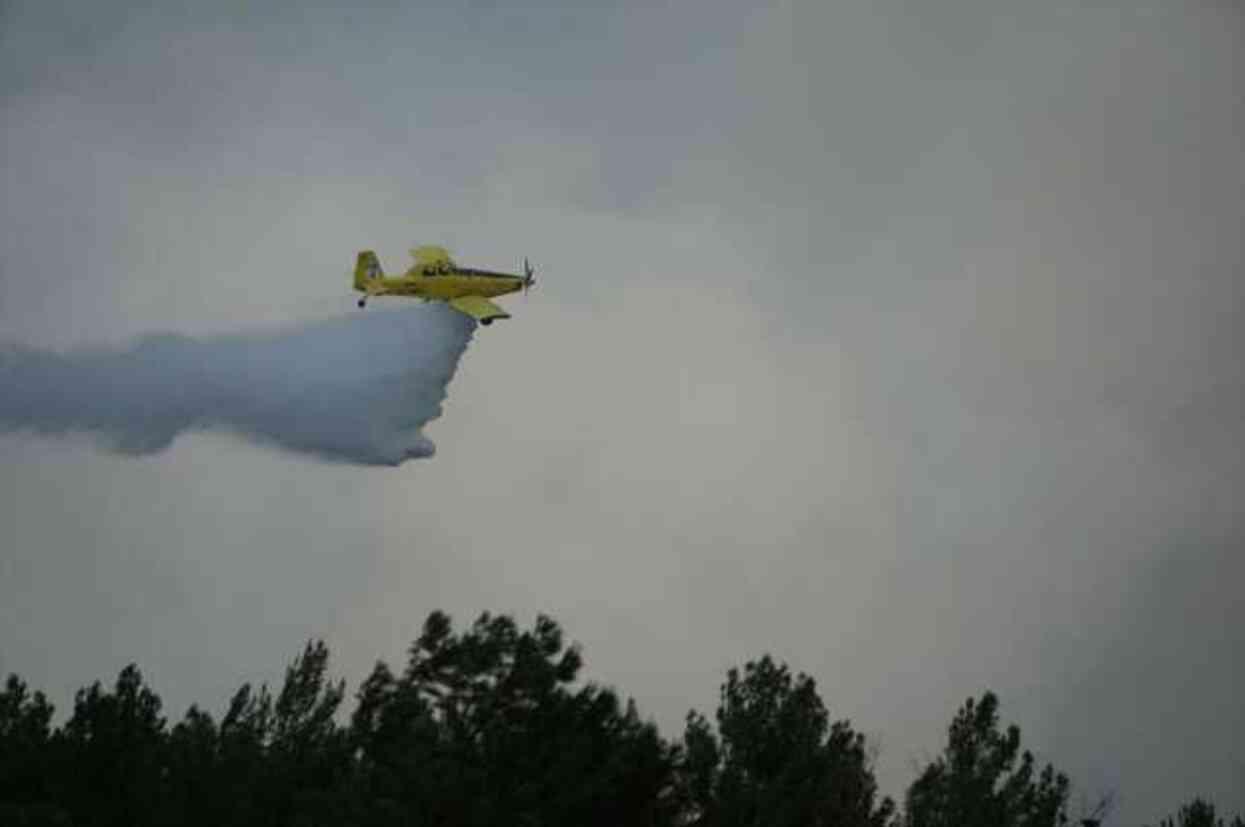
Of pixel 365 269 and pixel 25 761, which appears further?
pixel 365 269

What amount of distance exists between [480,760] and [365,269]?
2260 cm

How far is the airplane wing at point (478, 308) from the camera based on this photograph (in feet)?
192

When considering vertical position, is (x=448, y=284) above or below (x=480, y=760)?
above

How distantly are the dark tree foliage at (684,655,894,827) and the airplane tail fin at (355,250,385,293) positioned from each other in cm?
1751

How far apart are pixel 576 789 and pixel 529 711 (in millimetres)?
2698

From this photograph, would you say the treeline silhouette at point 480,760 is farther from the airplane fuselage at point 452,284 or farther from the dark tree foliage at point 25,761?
the airplane fuselage at point 452,284

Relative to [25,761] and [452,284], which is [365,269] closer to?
[452,284]

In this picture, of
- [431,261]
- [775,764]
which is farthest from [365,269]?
[775,764]

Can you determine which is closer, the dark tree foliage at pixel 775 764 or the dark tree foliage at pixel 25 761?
the dark tree foliage at pixel 25 761

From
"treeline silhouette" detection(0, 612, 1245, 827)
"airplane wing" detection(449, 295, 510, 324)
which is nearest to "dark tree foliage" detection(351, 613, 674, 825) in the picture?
"treeline silhouette" detection(0, 612, 1245, 827)

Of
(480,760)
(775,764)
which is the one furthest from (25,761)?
(775,764)

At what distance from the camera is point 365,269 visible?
61688 mm

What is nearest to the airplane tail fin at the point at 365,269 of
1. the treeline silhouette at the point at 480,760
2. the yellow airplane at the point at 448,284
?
the yellow airplane at the point at 448,284

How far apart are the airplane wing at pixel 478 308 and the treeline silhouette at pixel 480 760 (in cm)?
1214
